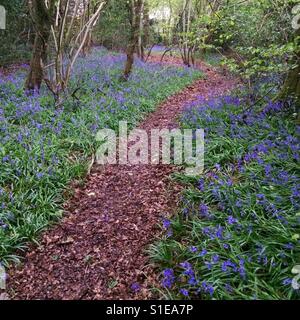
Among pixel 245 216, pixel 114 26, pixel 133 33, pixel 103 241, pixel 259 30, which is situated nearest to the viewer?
pixel 245 216

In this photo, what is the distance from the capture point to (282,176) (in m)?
4.57

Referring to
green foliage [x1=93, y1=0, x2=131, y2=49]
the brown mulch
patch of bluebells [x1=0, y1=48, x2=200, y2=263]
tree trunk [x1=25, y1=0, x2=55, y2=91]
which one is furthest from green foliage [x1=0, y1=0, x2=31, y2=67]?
the brown mulch

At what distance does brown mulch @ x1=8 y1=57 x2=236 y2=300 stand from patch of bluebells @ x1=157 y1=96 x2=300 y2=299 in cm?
52

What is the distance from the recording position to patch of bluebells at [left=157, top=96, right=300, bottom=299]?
332 centimetres

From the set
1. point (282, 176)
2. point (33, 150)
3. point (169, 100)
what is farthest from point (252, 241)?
point (169, 100)

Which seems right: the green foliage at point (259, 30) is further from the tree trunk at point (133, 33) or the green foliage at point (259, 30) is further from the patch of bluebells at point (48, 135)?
the tree trunk at point (133, 33)

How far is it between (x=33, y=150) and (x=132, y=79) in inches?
283

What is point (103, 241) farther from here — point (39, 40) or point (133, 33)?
point (133, 33)

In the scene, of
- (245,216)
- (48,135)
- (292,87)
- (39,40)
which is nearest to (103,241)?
(245,216)

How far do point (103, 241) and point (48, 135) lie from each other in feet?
11.2

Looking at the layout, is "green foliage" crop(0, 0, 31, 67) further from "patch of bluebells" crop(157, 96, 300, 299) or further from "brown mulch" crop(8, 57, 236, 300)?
"patch of bluebells" crop(157, 96, 300, 299)

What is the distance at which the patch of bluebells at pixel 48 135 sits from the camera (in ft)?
15.3

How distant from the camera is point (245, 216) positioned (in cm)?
417
